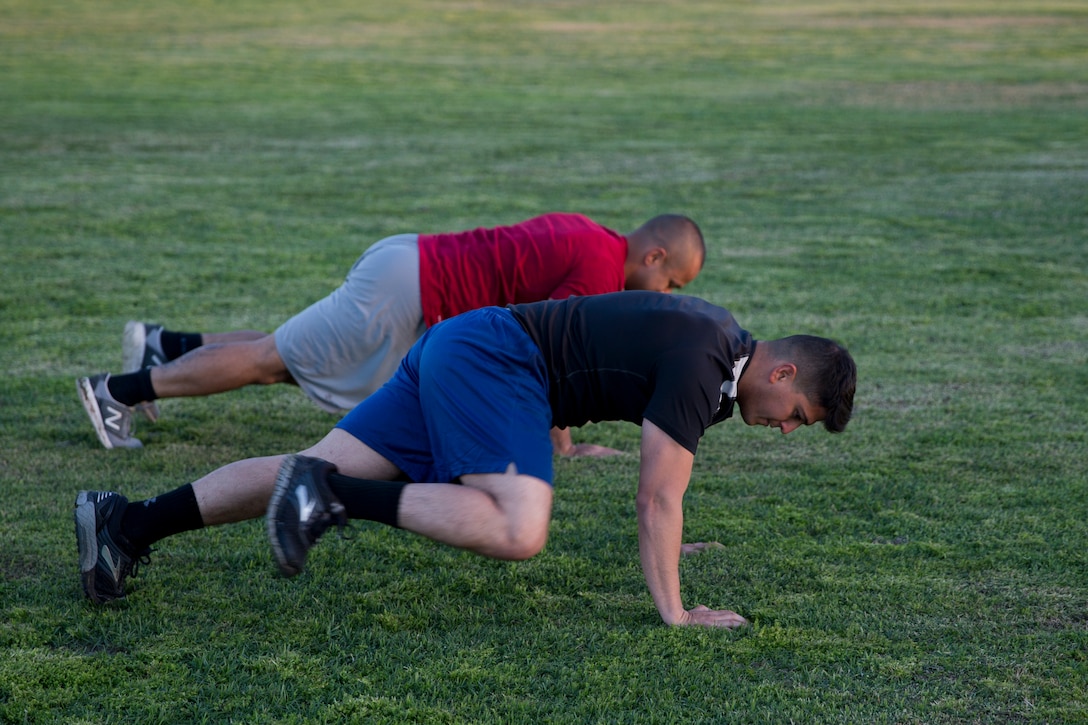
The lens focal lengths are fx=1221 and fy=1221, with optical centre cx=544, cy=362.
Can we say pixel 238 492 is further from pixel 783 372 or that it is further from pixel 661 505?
pixel 783 372

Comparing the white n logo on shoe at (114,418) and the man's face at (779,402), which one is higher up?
the man's face at (779,402)

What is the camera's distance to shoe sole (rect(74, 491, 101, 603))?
3637 millimetres

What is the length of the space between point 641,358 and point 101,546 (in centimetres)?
170

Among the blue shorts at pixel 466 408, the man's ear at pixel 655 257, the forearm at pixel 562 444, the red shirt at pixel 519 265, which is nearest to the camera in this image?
the blue shorts at pixel 466 408

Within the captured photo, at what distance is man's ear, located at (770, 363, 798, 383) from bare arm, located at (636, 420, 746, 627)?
0.36m

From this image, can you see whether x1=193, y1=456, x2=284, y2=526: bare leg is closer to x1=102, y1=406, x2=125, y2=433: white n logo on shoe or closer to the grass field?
the grass field

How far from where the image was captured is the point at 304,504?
3.32 meters

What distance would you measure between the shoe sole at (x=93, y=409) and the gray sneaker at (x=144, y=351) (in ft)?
1.29

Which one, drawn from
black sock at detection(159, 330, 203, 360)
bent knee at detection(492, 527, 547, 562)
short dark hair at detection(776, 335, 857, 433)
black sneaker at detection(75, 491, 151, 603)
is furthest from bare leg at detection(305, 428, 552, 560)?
black sock at detection(159, 330, 203, 360)

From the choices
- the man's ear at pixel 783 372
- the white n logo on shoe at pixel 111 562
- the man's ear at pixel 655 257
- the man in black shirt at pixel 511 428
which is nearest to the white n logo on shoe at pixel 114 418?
the man in black shirt at pixel 511 428

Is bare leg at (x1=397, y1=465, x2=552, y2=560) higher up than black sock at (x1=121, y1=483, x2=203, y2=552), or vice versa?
bare leg at (x1=397, y1=465, x2=552, y2=560)

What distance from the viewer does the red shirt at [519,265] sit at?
5062mm

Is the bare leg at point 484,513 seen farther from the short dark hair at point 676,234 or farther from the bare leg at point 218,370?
the bare leg at point 218,370

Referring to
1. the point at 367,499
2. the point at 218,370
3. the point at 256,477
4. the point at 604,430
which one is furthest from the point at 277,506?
the point at 604,430
